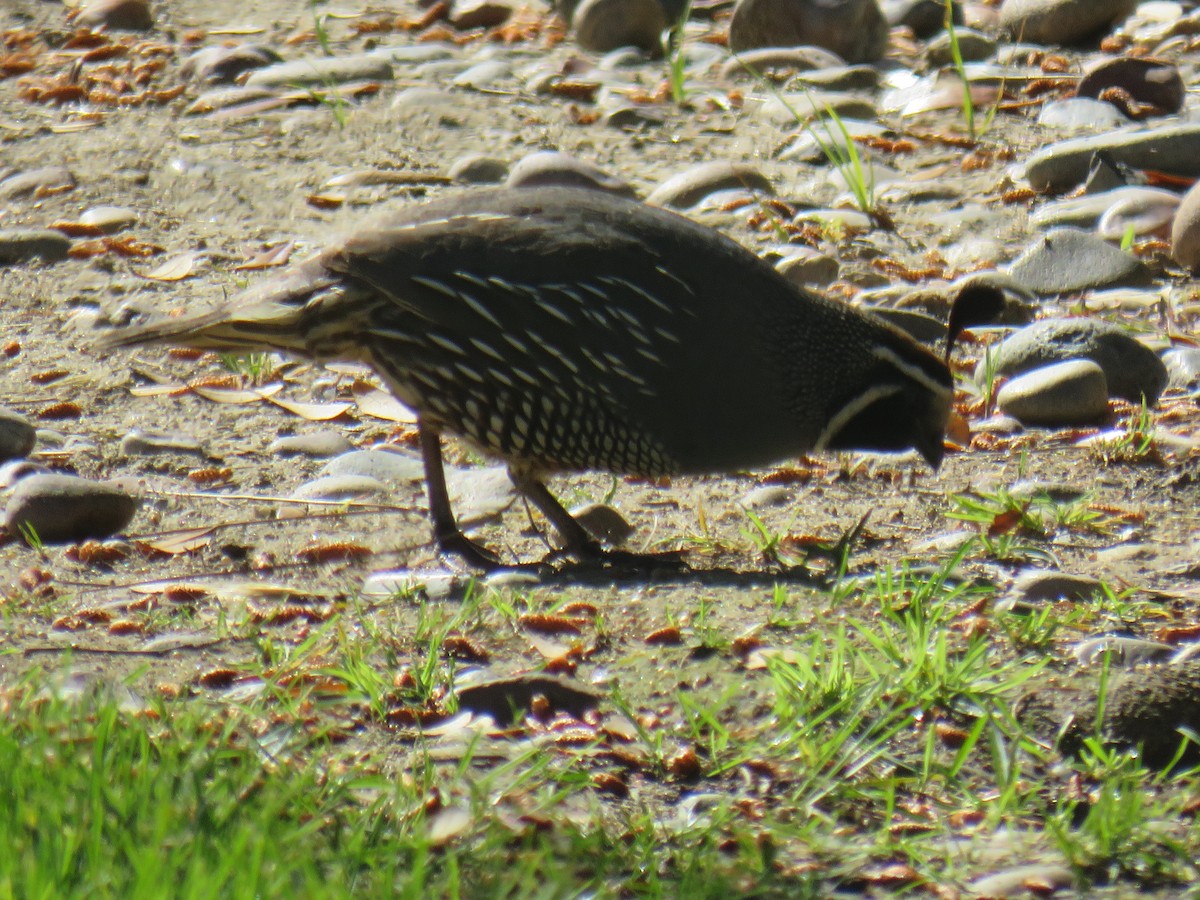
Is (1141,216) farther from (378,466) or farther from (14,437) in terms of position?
(14,437)

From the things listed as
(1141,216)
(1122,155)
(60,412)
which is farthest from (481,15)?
(60,412)

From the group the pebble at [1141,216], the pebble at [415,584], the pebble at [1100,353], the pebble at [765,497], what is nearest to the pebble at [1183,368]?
the pebble at [1100,353]

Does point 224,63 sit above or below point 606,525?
above

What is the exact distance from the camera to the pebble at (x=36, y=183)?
841 cm

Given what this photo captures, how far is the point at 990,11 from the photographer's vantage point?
393 inches

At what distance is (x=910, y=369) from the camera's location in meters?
5.43

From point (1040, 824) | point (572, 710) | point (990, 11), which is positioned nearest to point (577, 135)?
point (990, 11)

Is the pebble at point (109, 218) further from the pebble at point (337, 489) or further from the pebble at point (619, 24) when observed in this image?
the pebble at point (619, 24)

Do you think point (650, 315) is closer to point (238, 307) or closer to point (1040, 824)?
point (238, 307)

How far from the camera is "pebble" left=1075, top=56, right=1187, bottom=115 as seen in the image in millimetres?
8578

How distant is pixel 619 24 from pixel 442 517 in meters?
5.39

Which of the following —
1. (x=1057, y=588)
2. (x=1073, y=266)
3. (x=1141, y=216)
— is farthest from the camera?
(x=1141, y=216)

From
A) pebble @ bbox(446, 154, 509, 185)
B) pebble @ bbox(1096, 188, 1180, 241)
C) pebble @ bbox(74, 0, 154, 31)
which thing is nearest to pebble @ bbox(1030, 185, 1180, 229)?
pebble @ bbox(1096, 188, 1180, 241)

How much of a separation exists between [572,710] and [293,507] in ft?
6.33
